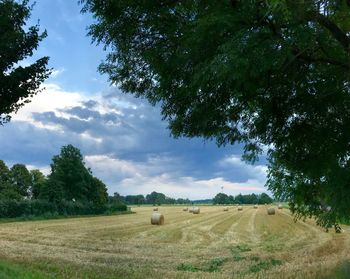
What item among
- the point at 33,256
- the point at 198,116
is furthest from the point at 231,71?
the point at 33,256

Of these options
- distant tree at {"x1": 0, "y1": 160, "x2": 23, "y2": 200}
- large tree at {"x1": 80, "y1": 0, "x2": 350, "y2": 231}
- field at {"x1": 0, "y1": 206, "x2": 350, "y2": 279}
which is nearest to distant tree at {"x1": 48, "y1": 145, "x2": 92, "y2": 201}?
distant tree at {"x1": 0, "y1": 160, "x2": 23, "y2": 200}

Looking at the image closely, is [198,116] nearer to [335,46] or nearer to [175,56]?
[175,56]

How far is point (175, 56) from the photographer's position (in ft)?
33.9

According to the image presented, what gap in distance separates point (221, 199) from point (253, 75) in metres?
165

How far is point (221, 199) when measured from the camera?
6737 inches

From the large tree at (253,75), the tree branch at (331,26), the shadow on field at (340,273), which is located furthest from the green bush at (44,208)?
the tree branch at (331,26)

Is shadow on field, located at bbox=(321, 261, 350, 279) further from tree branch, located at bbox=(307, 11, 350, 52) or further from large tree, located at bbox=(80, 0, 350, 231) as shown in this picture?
tree branch, located at bbox=(307, 11, 350, 52)

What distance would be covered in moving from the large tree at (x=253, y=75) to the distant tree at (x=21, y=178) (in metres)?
99.9

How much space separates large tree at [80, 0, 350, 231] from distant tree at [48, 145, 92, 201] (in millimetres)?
83186

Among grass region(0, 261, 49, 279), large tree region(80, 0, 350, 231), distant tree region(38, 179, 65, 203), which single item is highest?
distant tree region(38, 179, 65, 203)

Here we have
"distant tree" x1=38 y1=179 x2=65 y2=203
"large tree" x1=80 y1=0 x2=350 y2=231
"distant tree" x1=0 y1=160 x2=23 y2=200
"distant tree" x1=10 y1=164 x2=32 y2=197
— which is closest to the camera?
"large tree" x1=80 y1=0 x2=350 y2=231

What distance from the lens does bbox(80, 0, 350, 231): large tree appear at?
8.63m

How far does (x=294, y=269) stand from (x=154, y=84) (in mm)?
6478

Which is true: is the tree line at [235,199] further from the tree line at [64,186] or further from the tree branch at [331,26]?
the tree branch at [331,26]
